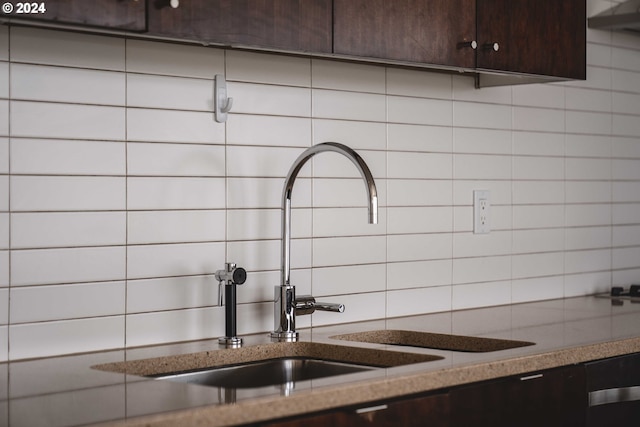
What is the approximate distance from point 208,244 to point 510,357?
82 cm

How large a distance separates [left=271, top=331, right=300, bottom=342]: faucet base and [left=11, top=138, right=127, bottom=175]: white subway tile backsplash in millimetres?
567

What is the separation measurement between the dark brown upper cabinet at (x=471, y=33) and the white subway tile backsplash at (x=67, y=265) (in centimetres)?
74

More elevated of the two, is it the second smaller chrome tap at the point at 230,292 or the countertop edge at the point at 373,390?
the second smaller chrome tap at the point at 230,292

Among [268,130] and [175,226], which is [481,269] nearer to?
[268,130]

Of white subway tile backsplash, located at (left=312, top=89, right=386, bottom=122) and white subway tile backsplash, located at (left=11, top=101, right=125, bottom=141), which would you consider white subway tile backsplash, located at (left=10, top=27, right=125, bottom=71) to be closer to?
white subway tile backsplash, located at (left=11, top=101, right=125, bottom=141)

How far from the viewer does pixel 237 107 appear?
256cm

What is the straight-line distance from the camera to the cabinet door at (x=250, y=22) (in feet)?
6.78

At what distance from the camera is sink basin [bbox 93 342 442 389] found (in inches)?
86.4

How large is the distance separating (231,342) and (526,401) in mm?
712

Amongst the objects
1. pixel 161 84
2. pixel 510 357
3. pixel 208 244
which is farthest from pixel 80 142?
pixel 510 357

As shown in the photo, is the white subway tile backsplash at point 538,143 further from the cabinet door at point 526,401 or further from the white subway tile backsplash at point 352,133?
the cabinet door at point 526,401

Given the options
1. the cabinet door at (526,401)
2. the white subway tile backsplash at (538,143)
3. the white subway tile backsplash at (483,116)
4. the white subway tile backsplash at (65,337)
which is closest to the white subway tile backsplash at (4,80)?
the white subway tile backsplash at (65,337)

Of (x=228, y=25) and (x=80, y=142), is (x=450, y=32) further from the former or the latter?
(x=80, y=142)

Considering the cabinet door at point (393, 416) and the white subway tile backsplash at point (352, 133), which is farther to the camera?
the white subway tile backsplash at point (352, 133)
